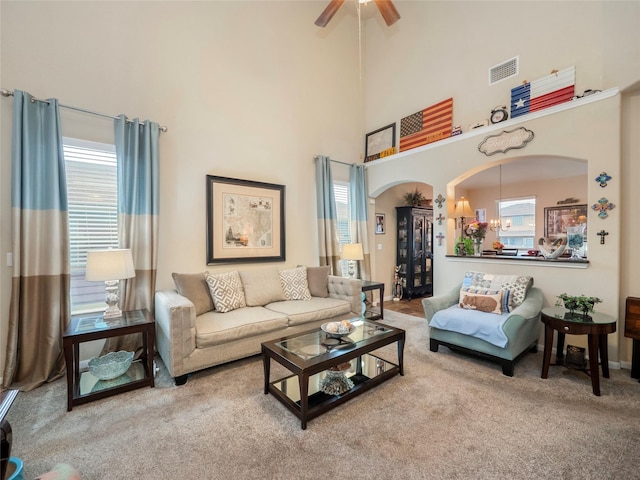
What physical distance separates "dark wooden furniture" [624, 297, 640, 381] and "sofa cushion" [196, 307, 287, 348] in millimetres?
3170

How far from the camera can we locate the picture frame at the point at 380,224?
5555mm

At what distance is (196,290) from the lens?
310 cm

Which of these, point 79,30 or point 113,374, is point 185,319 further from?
point 79,30

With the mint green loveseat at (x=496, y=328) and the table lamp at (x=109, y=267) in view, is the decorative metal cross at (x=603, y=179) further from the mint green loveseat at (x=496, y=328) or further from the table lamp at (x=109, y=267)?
the table lamp at (x=109, y=267)

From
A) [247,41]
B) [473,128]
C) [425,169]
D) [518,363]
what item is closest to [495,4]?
[473,128]

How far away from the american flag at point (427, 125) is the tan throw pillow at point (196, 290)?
12.4 ft

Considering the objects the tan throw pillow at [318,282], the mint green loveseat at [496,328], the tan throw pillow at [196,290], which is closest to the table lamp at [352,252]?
the tan throw pillow at [318,282]

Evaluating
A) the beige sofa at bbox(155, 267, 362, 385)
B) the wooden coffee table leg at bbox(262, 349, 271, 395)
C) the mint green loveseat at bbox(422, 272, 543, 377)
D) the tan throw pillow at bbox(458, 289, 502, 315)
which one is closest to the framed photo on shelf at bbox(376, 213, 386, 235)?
the beige sofa at bbox(155, 267, 362, 385)

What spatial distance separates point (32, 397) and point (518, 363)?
4424 mm

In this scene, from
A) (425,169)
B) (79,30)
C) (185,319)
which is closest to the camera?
(185,319)

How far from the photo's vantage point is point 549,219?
22.8 feet

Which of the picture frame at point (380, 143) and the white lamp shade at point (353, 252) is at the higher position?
the picture frame at point (380, 143)

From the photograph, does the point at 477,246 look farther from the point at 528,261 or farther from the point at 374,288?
the point at 374,288

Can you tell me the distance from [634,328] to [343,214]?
3765 mm
